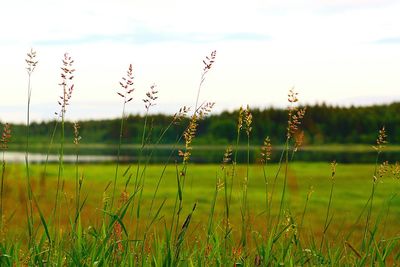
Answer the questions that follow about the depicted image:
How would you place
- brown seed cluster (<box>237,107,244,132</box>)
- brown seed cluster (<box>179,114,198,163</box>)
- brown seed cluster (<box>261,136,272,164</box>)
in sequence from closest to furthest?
brown seed cluster (<box>179,114,198,163</box>) < brown seed cluster (<box>237,107,244,132</box>) < brown seed cluster (<box>261,136,272,164</box>)

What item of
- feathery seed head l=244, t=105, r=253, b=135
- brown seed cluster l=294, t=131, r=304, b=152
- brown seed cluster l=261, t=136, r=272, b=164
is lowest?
brown seed cluster l=261, t=136, r=272, b=164

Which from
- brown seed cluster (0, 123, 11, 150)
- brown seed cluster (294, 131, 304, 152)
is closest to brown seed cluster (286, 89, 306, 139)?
brown seed cluster (294, 131, 304, 152)

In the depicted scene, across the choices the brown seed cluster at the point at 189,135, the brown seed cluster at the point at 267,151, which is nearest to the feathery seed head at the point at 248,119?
the brown seed cluster at the point at 267,151

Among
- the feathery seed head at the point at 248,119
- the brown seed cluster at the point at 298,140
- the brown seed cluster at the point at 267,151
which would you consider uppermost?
the feathery seed head at the point at 248,119

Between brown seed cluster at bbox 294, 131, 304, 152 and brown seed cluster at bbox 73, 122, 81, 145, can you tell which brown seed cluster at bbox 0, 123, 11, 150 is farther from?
brown seed cluster at bbox 294, 131, 304, 152

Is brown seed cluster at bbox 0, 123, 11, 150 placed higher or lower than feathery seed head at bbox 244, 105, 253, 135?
lower

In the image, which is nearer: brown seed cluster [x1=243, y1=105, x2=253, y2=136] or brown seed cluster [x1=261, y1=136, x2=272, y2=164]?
brown seed cluster [x1=243, y1=105, x2=253, y2=136]

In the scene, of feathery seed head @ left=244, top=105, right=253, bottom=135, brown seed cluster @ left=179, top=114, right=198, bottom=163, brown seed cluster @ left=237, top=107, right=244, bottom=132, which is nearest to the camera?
brown seed cluster @ left=179, top=114, right=198, bottom=163

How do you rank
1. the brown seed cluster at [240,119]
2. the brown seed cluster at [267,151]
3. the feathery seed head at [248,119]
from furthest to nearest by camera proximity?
the brown seed cluster at [267,151], the brown seed cluster at [240,119], the feathery seed head at [248,119]

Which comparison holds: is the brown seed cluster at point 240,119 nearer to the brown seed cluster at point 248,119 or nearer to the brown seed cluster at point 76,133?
the brown seed cluster at point 248,119

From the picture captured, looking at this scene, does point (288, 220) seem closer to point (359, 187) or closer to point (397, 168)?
point (397, 168)

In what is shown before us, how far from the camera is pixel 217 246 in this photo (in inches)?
151

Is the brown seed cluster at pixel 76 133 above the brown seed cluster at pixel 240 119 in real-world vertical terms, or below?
below

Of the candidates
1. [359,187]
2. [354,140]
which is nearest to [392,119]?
[354,140]
